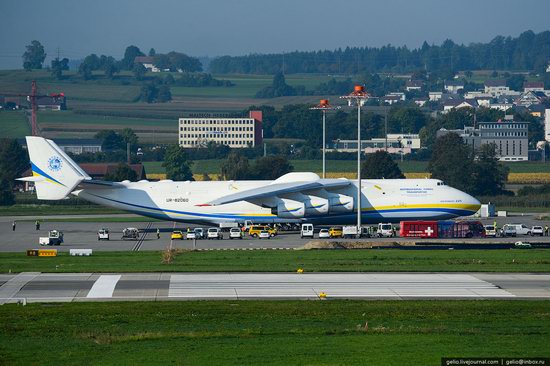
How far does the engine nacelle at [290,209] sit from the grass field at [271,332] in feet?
138

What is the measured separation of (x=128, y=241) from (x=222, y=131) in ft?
376

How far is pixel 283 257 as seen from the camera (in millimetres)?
61750

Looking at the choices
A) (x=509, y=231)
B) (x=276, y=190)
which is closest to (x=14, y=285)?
(x=276, y=190)

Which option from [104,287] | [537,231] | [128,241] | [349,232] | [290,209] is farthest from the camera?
[290,209]

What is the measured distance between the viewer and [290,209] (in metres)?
84.9

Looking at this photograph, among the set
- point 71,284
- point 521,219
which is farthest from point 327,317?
point 521,219

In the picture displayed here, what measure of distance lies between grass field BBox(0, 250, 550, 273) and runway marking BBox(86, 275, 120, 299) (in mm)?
3728

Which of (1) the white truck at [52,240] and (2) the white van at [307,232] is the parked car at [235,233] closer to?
(2) the white van at [307,232]

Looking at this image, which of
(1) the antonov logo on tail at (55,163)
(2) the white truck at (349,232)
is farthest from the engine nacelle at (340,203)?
(1) the antonov logo on tail at (55,163)

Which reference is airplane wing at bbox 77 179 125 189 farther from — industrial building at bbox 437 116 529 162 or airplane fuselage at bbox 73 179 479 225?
industrial building at bbox 437 116 529 162

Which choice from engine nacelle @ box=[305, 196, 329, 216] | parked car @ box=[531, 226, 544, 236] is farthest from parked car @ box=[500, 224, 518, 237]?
engine nacelle @ box=[305, 196, 329, 216]

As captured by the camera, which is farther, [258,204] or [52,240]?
[258,204]

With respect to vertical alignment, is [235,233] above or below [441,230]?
below

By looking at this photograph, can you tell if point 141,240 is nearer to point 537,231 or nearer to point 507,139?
point 537,231
